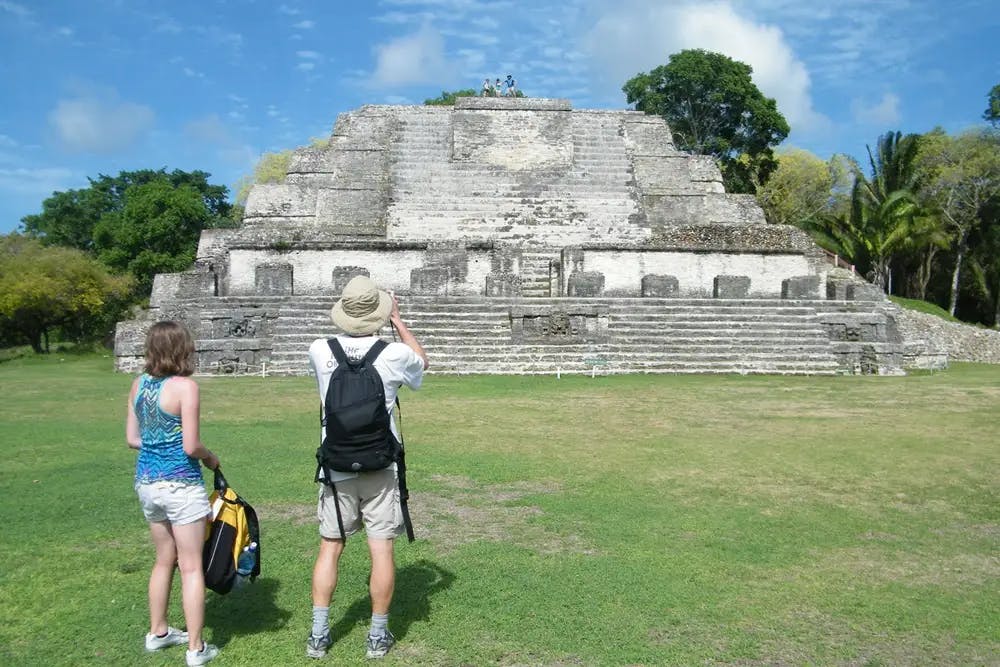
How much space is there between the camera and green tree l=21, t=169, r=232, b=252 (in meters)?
43.5

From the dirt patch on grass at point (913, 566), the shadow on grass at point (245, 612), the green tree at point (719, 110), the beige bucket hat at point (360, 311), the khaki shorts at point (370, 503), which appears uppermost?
the green tree at point (719, 110)

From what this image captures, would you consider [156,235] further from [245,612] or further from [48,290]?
[245,612]

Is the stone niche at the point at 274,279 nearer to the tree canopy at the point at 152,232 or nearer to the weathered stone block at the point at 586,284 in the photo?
the weathered stone block at the point at 586,284

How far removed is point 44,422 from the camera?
336 inches

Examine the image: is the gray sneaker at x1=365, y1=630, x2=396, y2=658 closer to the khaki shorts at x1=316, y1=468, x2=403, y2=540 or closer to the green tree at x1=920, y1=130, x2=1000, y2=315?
the khaki shorts at x1=316, y1=468, x2=403, y2=540

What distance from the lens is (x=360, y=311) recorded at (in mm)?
3318

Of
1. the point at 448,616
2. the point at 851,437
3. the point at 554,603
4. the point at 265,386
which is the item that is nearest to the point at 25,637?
A: the point at 448,616

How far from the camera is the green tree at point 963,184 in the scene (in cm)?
2861

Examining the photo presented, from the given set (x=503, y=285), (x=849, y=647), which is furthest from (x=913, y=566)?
(x=503, y=285)

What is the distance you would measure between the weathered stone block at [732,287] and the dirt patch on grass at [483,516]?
10977 mm

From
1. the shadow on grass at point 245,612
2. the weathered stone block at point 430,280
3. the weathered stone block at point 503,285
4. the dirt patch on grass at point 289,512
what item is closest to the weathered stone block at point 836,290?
the weathered stone block at point 503,285

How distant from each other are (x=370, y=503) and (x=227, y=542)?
563mm

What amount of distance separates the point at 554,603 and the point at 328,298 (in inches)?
456

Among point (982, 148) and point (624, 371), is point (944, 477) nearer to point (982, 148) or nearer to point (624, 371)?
point (624, 371)
